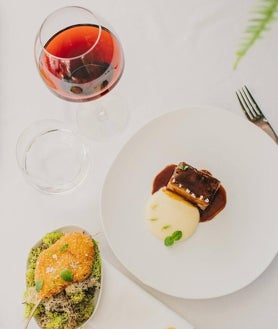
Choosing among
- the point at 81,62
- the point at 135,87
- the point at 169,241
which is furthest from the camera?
the point at 135,87

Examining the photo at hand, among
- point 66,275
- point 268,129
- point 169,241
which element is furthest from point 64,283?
point 268,129

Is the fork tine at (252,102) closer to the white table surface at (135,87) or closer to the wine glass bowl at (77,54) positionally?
the white table surface at (135,87)

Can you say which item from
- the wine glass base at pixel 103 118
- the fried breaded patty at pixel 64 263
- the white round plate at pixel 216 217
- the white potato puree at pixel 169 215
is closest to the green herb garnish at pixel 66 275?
the fried breaded patty at pixel 64 263

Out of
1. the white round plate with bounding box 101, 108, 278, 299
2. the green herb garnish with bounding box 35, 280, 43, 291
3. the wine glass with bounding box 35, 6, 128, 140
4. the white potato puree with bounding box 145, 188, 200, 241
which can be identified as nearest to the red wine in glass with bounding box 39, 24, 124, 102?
the wine glass with bounding box 35, 6, 128, 140

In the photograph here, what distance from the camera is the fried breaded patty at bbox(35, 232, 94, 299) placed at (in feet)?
3.60

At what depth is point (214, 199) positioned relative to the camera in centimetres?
122

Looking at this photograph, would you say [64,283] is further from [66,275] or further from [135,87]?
[135,87]

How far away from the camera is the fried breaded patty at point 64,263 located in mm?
1097

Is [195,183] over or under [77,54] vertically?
under

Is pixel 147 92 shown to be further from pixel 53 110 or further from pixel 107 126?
pixel 53 110

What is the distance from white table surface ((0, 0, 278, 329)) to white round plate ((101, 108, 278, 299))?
8cm

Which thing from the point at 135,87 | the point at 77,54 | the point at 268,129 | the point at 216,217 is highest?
the point at 77,54

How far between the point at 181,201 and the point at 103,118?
12.2 inches

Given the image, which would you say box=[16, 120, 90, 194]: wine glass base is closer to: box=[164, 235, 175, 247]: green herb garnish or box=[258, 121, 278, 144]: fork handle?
box=[164, 235, 175, 247]: green herb garnish
